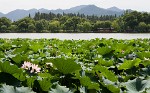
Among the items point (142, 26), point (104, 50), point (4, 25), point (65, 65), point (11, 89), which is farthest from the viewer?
point (4, 25)

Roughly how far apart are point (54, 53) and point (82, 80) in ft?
8.17

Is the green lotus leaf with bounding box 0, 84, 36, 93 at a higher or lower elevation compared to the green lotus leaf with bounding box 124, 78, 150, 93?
higher

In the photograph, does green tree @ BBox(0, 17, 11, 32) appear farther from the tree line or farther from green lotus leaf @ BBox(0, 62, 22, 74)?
green lotus leaf @ BBox(0, 62, 22, 74)

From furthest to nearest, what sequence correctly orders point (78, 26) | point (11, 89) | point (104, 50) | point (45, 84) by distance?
point (78, 26) → point (104, 50) → point (45, 84) → point (11, 89)

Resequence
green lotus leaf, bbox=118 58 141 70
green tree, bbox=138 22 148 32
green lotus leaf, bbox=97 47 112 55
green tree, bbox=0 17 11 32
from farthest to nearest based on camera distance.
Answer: green tree, bbox=0 17 11 32
green tree, bbox=138 22 148 32
green lotus leaf, bbox=97 47 112 55
green lotus leaf, bbox=118 58 141 70

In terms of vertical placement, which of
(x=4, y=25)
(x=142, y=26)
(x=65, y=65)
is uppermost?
(x=65, y=65)

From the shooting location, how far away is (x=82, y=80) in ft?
6.65

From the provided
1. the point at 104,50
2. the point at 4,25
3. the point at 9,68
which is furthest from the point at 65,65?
the point at 4,25

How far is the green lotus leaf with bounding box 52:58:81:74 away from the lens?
213 centimetres

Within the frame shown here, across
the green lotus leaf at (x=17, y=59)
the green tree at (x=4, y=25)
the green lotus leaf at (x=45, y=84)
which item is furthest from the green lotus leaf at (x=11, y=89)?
the green tree at (x=4, y=25)

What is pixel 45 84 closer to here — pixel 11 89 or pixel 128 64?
pixel 11 89

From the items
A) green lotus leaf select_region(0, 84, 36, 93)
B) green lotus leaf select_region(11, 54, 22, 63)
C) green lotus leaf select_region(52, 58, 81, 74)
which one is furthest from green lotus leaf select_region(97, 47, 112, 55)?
green lotus leaf select_region(0, 84, 36, 93)

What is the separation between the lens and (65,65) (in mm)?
2189

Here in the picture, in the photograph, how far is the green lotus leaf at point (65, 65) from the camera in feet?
7.00
